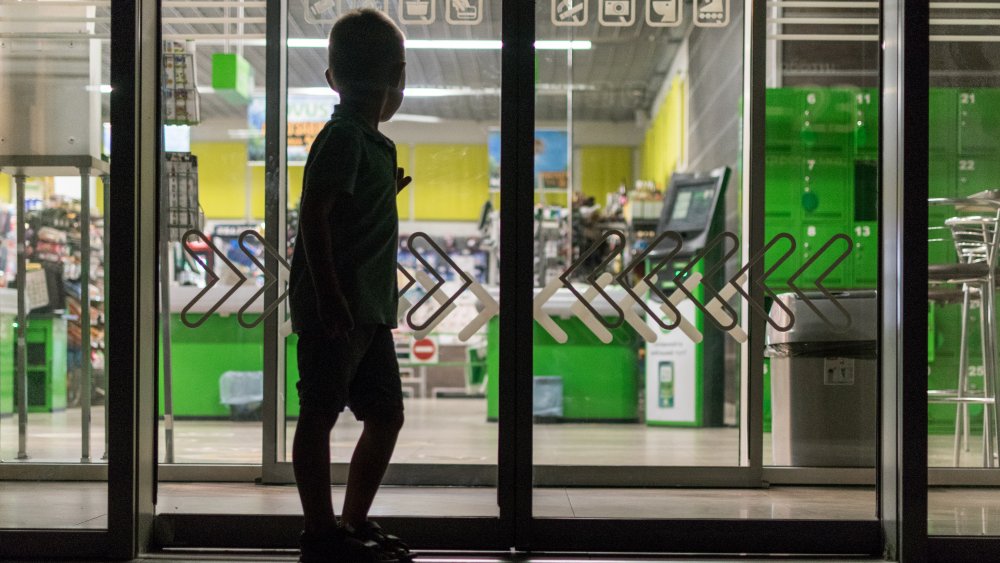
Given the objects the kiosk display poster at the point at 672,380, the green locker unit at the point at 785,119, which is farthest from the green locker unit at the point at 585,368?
the green locker unit at the point at 785,119

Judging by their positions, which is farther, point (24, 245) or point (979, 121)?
point (24, 245)

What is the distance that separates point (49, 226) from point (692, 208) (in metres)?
3.08

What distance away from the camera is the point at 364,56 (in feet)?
7.76

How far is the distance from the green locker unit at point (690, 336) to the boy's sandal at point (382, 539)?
1.56 meters

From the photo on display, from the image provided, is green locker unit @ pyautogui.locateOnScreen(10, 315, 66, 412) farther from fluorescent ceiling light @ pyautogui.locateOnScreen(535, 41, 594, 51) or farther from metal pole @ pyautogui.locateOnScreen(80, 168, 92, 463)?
fluorescent ceiling light @ pyautogui.locateOnScreen(535, 41, 594, 51)

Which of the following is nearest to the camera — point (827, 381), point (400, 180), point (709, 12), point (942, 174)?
point (400, 180)

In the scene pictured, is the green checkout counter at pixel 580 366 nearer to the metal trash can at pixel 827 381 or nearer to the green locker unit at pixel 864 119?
the metal trash can at pixel 827 381

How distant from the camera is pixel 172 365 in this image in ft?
12.2

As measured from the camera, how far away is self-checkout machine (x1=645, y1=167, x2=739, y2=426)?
3775 mm

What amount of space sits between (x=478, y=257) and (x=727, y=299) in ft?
4.38

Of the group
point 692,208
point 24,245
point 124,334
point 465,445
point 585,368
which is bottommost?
point 465,445

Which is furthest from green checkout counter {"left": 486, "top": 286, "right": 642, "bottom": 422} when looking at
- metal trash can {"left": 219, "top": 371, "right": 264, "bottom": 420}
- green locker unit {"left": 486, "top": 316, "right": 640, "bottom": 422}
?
metal trash can {"left": 219, "top": 371, "right": 264, "bottom": 420}

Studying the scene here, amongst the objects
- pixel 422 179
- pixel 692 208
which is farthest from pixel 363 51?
pixel 692 208

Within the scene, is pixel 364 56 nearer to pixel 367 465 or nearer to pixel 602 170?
pixel 367 465
